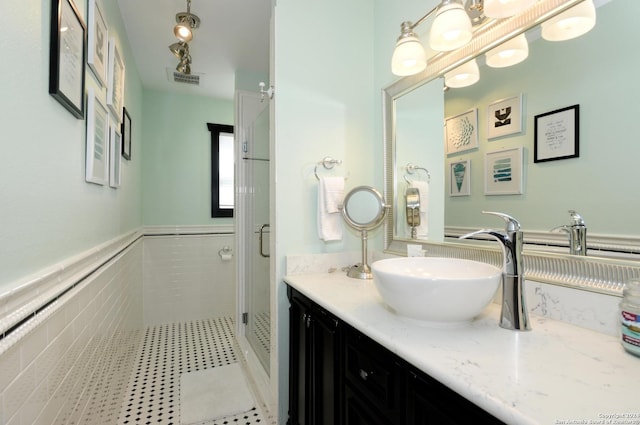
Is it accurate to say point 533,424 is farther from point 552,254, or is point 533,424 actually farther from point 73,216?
point 73,216

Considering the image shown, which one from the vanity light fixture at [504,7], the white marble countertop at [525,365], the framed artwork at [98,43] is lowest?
the white marble countertop at [525,365]

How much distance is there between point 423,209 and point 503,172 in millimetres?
437

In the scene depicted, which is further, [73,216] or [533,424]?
[73,216]

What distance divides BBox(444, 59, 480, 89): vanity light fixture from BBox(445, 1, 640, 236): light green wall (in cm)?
9

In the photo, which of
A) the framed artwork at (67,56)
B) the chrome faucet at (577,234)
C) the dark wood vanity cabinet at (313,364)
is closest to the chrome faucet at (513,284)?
the chrome faucet at (577,234)

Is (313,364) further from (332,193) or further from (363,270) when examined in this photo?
(332,193)

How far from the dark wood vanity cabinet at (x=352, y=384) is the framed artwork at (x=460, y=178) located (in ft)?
2.29

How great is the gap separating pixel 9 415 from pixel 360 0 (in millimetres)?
2120

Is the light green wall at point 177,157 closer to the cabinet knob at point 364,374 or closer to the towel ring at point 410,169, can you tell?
the towel ring at point 410,169

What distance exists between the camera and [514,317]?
84 centimetres

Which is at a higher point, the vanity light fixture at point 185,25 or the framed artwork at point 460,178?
the vanity light fixture at point 185,25

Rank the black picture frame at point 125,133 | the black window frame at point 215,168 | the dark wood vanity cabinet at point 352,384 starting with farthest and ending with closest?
the black window frame at point 215,168, the black picture frame at point 125,133, the dark wood vanity cabinet at point 352,384


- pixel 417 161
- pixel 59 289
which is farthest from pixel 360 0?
pixel 59 289

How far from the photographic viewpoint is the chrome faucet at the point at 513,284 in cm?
84
